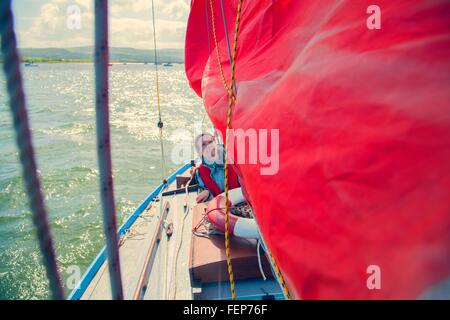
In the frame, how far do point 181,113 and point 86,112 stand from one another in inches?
273

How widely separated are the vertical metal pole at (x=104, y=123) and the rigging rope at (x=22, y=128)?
129 mm

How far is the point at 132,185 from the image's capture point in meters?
10.7

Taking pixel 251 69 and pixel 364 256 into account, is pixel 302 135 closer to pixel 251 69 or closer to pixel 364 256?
pixel 364 256

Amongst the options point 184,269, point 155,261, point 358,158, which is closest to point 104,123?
point 358,158

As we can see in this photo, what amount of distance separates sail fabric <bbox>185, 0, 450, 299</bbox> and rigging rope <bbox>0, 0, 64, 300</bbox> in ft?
2.30

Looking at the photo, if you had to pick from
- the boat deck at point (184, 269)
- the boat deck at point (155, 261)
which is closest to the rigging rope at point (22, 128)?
the boat deck at point (184, 269)

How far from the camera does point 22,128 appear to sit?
1.99 feet

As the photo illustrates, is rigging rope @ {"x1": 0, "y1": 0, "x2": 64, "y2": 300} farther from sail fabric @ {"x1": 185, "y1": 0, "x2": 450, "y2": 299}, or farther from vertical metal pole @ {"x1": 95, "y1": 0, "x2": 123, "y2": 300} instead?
sail fabric @ {"x1": 185, "y1": 0, "x2": 450, "y2": 299}

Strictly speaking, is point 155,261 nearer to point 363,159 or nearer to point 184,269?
point 184,269

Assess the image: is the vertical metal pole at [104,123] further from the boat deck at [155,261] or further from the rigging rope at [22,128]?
the boat deck at [155,261]

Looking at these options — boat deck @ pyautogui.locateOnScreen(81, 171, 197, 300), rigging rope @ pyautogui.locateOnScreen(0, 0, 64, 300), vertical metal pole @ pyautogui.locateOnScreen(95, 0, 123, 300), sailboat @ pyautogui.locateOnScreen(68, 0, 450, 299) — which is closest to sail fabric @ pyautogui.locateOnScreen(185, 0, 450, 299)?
sailboat @ pyautogui.locateOnScreen(68, 0, 450, 299)

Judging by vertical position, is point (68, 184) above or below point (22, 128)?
below

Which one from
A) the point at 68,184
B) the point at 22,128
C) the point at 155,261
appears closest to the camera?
the point at 22,128

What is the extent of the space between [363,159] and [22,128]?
84 cm
